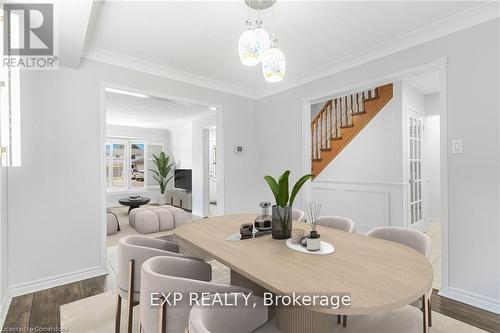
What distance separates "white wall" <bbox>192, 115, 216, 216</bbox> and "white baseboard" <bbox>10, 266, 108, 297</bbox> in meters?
3.50

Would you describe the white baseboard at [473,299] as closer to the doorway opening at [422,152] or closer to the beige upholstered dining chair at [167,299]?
the doorway opening at [422,152]

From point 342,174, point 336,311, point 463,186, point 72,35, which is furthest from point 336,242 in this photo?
point 342,174

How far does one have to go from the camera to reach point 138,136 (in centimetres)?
820

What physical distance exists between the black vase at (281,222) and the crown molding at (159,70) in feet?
8.18

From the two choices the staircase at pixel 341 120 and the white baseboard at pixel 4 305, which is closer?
the white baseboard at pixel 4 305

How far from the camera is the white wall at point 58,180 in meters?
2.44

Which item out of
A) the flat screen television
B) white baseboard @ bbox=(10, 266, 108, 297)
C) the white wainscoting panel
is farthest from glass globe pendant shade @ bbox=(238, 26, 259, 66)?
the flat screen television

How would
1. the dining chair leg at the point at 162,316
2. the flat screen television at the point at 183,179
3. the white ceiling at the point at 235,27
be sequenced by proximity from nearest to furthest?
the dining chair leg at the point at 162,316, the white ceiling at the point at 235,27, the flat screen television at the point at 183,179

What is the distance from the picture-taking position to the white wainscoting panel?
157 inches

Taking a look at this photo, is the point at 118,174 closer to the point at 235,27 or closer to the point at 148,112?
the point at 148,112

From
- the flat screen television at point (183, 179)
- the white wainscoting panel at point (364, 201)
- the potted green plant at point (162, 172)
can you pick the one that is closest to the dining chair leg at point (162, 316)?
the white wainscoting panel at point (364, 201)

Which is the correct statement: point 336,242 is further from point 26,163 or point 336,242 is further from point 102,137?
point 26,163

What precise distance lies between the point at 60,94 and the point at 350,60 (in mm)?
3152

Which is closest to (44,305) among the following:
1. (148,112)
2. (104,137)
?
(104,137)
